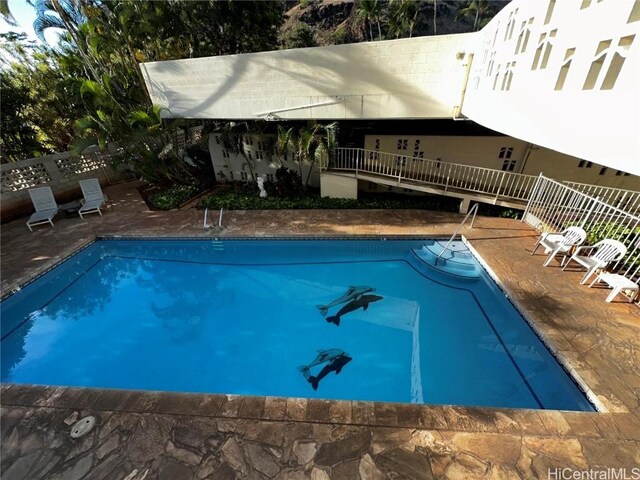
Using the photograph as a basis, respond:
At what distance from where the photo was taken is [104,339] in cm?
625

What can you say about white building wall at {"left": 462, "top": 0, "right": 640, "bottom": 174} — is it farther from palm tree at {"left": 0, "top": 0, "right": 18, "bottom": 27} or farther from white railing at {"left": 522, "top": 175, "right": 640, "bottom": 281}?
palm tree at {"left": 0, "top": 0, "right": 18, "bottom": 27}

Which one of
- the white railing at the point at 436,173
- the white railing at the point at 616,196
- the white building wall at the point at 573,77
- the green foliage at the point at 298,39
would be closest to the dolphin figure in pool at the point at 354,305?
the white building wall at the point at 573,77

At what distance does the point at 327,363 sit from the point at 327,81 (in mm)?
8256

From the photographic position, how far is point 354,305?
6.68 meters

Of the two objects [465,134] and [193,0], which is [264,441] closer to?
[465,134]

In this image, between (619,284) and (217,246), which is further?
(217,246)

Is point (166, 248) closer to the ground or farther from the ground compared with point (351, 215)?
closer to the ground

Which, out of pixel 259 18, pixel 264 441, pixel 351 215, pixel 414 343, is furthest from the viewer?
pixel 259 18

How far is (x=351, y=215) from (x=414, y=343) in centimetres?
520

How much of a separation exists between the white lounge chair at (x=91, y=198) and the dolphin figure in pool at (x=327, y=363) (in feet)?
35.0

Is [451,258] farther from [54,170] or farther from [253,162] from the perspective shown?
[54,170]

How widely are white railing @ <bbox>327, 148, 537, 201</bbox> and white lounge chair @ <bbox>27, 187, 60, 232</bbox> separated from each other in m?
10.6

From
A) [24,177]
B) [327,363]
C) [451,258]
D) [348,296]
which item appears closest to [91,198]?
[24,177]

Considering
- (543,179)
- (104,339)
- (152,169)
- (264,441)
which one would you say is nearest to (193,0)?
(152,169)
